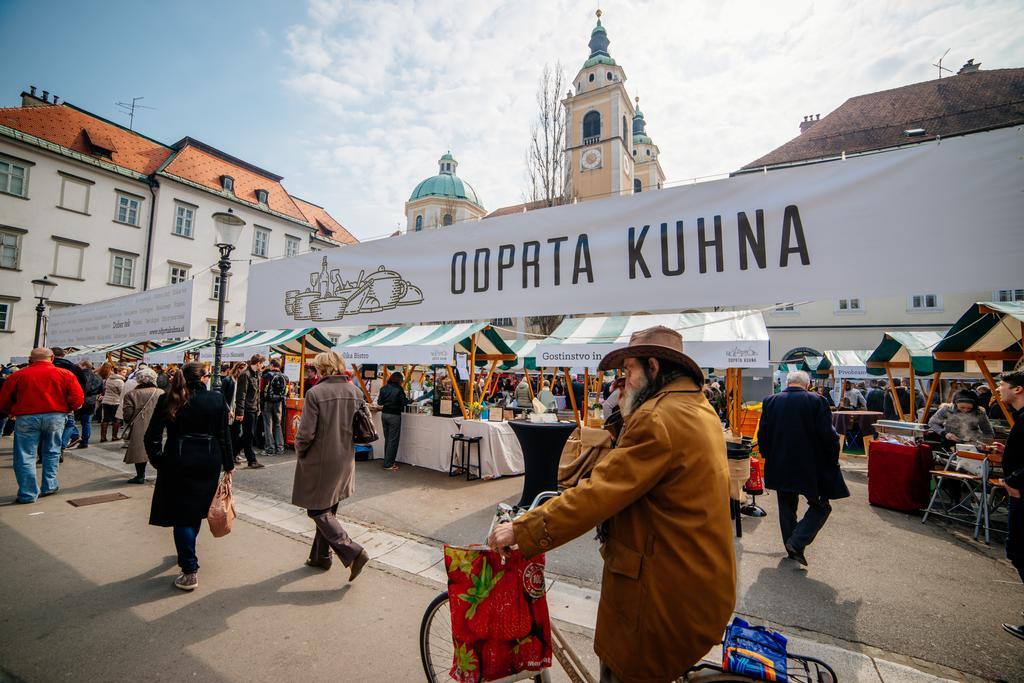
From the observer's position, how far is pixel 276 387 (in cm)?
947

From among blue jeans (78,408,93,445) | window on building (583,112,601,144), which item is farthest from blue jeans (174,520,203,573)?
window on building (583,112,601,144)

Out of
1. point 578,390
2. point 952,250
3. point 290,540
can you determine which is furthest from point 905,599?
point 578,390

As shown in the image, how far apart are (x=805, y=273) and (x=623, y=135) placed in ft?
133

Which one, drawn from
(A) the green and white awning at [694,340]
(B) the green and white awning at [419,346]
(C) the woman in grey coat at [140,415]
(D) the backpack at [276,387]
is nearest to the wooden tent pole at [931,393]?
(A) the green and white awning at [694,340]

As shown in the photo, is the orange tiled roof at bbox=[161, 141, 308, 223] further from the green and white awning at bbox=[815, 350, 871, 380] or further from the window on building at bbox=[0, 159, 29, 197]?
the green and white awning at bbox=[815, 350, 871, 380]

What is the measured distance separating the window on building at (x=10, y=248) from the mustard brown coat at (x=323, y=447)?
28831 mm

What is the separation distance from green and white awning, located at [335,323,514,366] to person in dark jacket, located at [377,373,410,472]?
499 mm

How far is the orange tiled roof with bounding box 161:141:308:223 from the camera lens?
2953cm

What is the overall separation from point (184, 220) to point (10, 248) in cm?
847

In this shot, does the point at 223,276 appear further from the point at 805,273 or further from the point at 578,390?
the point at 578,390

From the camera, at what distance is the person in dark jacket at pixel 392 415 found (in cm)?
847

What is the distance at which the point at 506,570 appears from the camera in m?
1.80

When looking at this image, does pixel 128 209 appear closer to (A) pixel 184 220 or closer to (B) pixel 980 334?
(A) pixel 184 220

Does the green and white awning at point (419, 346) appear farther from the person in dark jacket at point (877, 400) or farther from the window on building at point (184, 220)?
the window on building at point (184, 220)
